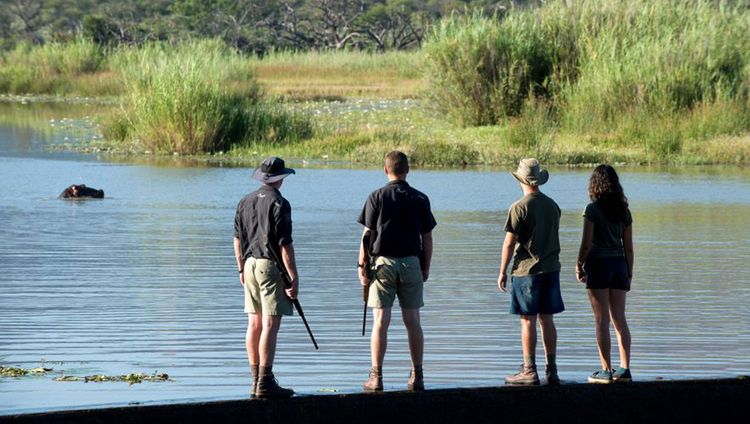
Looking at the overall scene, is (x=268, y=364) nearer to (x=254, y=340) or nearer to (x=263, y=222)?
(x=254, y=340)

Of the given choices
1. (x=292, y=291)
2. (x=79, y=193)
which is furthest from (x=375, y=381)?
(x=79, y=193)

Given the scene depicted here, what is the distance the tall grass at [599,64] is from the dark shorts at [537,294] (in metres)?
21.3

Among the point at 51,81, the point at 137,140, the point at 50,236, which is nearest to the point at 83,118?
the point at 137,140

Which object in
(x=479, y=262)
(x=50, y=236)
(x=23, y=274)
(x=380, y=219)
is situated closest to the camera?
(x=380, y=219)

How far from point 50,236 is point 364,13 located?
63.5 meters

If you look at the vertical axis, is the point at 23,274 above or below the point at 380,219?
below

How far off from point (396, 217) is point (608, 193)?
48.2 inches

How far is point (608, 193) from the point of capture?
347 inches

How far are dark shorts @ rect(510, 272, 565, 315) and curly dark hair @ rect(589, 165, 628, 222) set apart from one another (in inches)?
18.3

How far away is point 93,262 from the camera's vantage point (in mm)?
15453

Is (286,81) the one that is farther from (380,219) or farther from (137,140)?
(380,219)

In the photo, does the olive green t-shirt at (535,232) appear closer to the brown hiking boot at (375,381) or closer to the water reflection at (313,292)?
the water reflection at (313,292)

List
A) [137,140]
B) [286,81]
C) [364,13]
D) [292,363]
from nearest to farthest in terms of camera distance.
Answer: [292,363], [137,140], [286,81], [364,13]

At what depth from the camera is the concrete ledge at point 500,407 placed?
796cm
